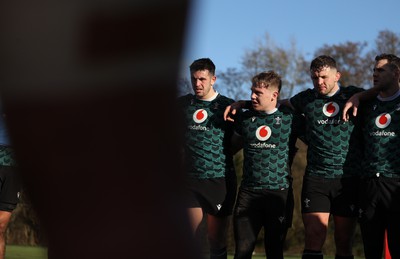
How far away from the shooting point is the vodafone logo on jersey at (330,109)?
857 cm

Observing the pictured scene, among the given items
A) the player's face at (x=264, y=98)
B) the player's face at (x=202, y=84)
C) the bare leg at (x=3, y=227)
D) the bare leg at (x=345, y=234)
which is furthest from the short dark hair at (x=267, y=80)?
the bare leg at (x=3, y=227)

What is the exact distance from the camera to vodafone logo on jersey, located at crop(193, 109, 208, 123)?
9.12 metres

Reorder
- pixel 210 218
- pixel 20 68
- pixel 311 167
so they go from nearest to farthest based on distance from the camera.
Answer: pixel 20 68, pixel 311 167, pixel 210 218

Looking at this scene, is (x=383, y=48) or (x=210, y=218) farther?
(x=383, y=48)

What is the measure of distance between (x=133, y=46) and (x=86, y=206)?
0.19 m

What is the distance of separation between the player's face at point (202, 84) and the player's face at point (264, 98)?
Result: 0.60 metres

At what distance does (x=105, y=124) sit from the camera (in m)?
0.93

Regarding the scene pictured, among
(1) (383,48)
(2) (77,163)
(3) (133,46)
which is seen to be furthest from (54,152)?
(1) (383,48)

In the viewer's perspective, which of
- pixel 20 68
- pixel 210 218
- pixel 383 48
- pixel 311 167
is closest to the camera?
pixel 20 68

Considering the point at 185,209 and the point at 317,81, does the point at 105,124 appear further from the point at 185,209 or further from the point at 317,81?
the point at 317,81

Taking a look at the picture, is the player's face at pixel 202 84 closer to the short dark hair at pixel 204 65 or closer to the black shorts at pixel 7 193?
the short dark hair at pixel 204 65

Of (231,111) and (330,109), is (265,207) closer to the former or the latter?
(231,111)

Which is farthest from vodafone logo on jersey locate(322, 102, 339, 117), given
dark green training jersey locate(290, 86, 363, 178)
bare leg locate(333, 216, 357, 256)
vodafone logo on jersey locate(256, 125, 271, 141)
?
bare leg locate(333, 216, 357, 256)

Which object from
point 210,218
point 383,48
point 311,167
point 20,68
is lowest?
point 210,218
